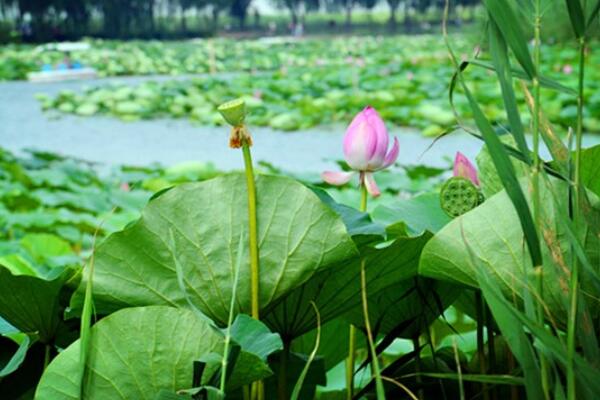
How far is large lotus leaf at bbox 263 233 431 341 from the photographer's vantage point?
1.20ft

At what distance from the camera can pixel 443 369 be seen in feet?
1.36

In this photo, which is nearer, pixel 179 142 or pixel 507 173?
pixel 507 173

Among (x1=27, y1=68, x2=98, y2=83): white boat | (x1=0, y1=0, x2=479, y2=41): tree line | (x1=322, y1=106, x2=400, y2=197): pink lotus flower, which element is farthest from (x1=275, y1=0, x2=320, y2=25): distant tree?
(x1=322, y1=106, x2=400, y2=197): pink lotus flower

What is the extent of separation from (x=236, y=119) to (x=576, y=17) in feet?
0.39

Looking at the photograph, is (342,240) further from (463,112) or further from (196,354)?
(463,112)

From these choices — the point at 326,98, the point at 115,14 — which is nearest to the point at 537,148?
the point at 326,98

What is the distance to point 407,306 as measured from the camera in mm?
415

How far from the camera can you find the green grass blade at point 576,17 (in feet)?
0.88

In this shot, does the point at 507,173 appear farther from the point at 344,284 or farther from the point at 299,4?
the point at 299,4

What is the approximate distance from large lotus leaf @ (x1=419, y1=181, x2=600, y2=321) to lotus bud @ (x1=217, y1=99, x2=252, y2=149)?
0.08 m

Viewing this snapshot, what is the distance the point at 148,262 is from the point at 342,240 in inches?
3.1

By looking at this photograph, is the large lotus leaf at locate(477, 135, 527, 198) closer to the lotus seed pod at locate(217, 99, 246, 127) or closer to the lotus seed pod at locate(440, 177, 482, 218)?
the lotus seed pod at locate(440, 177, 482, 218)

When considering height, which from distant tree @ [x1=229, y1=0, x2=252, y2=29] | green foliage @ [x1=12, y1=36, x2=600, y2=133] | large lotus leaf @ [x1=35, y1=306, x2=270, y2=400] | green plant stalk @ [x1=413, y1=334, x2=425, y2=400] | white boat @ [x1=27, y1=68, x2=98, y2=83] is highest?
large lotus leaf @ [x1=35, y1=306, x2=270, y2=400]

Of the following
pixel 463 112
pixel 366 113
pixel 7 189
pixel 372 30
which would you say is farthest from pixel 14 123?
pixel 372 30
